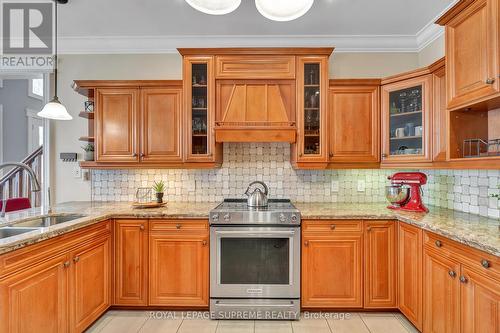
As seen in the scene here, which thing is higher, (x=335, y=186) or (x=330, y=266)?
(x=335, y=186)

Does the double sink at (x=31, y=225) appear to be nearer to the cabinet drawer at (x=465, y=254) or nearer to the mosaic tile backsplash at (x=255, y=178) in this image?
the mosaic tile backsplash at (x=255, y=178)

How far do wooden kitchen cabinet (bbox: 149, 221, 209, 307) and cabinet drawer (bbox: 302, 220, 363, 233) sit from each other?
93 centimetres

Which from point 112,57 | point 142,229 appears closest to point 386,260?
point 142,229

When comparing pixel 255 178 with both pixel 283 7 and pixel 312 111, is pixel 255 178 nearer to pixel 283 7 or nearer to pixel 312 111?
pixel 312 111

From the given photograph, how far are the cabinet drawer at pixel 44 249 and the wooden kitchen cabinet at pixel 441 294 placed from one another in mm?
2603

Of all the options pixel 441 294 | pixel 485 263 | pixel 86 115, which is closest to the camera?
pixel 485 263

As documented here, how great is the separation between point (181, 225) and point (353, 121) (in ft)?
6.62

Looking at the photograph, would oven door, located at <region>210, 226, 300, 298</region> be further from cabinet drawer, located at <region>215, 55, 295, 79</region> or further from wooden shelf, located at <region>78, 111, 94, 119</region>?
wooden shelf, located at <region>78, 111, 94, 119</region>

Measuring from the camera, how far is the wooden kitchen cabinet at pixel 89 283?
79.9 inches

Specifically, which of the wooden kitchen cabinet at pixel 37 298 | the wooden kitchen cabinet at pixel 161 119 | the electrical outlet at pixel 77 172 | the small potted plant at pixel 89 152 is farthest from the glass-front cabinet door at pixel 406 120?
the electrical outlet at pixel 77 172

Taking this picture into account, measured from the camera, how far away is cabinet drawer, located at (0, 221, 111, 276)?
1.50 metres

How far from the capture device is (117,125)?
2928 millimetres

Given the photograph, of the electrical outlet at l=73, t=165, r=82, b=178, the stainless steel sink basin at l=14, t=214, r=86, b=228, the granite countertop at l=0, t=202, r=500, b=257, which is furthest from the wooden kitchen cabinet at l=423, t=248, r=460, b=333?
the electrical outlet at l=73, t=165, r=82, b=178

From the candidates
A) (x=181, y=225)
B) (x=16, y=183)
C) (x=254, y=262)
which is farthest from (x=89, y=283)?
(x=16, y=183)
